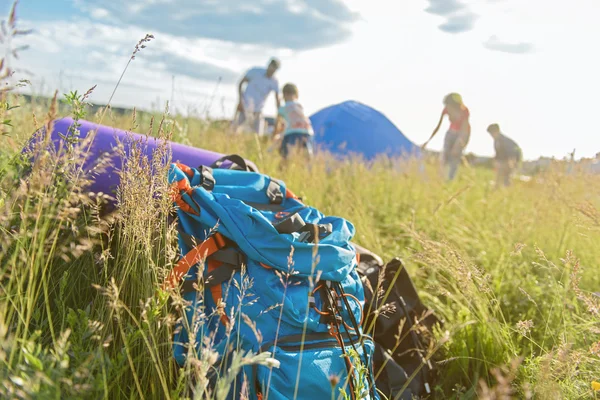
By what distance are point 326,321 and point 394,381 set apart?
560 mm

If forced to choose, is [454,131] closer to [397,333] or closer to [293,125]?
[293,125]

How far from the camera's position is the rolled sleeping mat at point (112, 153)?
2307mm

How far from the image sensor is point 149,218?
1576mm

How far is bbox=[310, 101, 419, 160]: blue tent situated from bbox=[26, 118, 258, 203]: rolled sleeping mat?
8.09m

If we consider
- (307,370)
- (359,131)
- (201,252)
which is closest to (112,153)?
(201,252)

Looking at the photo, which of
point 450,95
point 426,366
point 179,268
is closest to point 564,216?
point 426,366

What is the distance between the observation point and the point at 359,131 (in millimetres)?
11359

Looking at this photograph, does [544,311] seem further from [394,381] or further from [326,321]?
[326,321]

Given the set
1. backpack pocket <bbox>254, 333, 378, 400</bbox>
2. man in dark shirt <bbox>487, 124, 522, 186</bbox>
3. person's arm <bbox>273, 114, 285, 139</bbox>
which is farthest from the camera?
man in dark shirt <bbox>487, 124, 522, 186</bbox>

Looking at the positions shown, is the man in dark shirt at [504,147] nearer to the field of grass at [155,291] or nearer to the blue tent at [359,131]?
the blue tent at [359,131]

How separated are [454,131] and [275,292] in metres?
7.49

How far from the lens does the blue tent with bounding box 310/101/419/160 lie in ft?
36.6

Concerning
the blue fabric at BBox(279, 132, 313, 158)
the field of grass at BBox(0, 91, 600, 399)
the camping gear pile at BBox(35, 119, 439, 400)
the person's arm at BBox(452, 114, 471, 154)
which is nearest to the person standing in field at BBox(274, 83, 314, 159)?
the blue fabric at BBox(279, 132, 313, 158)

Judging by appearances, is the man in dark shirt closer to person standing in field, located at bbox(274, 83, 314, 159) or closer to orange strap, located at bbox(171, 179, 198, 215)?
person standing in field, located at bbox(274, 83, 314, 159)
